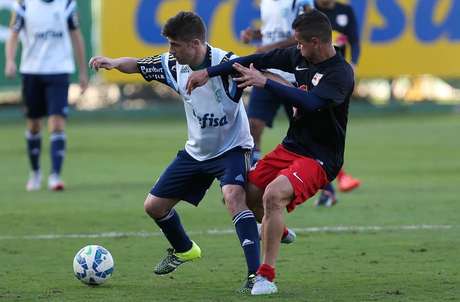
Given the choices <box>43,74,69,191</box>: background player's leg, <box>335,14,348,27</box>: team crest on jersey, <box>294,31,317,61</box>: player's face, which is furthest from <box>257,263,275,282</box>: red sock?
<box>43,74,69,191</box>: background player's leg

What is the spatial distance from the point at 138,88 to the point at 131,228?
54.7ft

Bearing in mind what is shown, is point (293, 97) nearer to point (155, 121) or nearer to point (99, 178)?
point (99, 178)

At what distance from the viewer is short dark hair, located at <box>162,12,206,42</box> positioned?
758 cm

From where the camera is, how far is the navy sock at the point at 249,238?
24.5ft

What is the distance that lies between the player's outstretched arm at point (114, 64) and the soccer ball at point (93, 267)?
1223mm

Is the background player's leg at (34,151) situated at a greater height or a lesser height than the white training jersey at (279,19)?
lesser

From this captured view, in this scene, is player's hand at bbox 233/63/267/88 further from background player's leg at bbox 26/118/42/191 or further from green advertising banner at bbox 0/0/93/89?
green advertising banner at bbox 0/0/93/89

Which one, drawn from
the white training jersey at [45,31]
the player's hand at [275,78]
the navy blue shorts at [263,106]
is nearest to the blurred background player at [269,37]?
the navy blue shorts at [263,106]

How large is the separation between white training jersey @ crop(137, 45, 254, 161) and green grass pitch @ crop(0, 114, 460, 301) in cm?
91

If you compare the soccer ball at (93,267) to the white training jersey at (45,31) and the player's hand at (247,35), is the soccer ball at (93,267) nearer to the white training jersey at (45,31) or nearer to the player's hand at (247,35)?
the player's hand at (247,35)

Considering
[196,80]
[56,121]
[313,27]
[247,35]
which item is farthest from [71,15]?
[313,27]

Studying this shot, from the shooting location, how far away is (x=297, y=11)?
11.9 metres

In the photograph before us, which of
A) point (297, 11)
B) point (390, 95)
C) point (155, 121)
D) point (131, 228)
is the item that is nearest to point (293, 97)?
point (131, 228)

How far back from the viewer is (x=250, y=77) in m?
7.16
